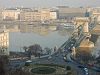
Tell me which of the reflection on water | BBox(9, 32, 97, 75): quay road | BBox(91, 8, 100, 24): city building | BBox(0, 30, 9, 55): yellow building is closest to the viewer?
BBox(9, 32, 97, 75): quay road

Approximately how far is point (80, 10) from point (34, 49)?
1096 cm

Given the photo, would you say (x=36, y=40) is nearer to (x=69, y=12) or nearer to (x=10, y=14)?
(x=10, y=14)

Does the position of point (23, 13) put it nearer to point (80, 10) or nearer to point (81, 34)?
point (80, 10)

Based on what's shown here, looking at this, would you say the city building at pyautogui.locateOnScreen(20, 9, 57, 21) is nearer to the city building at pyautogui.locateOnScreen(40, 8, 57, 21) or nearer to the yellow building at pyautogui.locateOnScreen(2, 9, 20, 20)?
the city building at pyautogui.locateOnScreen(40, 8, 57, 21)

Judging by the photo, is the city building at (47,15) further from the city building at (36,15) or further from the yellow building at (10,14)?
the yellow building at (10,14)

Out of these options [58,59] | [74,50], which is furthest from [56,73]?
[74,50]

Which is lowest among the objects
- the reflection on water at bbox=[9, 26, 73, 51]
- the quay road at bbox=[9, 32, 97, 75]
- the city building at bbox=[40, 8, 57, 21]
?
the reflection on water at bbox=[9, 26, 73, 51]

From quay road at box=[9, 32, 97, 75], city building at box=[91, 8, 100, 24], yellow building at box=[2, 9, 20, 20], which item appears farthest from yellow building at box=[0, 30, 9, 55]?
yellow building at box=[2, 9, 20, 20]

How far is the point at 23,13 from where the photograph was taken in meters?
16.0

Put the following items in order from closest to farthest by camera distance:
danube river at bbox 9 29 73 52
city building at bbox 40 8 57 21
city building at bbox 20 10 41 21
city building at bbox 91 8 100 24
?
danube river at bbox 9 29 73 52
city building at bbox 91 8 100 24
city building at bbox 20 10 41 21
city building at bbox 40 8 57 21

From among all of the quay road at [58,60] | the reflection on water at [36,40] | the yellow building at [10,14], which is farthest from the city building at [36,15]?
the quay road at [58,60]

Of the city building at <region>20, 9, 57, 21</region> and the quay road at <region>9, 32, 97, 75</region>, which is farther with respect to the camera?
the city building at <region>20, 9, 57, 21</region>

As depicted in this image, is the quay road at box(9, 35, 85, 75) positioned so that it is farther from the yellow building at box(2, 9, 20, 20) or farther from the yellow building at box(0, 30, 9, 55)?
the yellow building at box(2, 9, 20, 20)

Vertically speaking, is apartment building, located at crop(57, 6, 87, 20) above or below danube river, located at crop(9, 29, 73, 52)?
above
